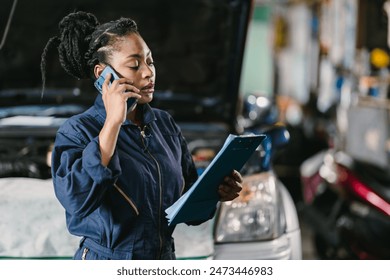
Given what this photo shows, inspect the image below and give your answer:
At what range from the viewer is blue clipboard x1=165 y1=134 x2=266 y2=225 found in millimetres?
1817

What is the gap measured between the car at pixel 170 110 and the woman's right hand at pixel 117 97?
0.47m

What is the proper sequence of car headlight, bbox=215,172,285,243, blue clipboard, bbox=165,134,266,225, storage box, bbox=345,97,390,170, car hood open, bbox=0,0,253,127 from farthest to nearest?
storage box, bbox=345,97,390,170
car hood open, bbox=0,0,253,127
car headlight, bbox=215,172,285,243
blue clipboard, bbox=165,134,266,225

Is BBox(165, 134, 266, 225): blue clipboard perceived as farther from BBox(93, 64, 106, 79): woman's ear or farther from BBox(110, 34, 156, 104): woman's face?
BBox(93, 64, 106, 79): woman's ear

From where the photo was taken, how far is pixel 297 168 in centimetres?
684

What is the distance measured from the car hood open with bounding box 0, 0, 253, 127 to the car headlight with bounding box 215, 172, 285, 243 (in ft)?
2.30

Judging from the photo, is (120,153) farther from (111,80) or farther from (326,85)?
(326,85)

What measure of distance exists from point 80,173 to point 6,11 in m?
1.18

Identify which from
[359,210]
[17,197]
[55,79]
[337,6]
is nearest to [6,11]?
[55,79]

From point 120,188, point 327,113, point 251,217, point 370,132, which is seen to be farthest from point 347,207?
point 327,113

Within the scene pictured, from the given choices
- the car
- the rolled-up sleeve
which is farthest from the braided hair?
the car

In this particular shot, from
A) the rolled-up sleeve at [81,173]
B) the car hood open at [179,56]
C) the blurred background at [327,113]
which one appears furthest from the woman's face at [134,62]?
the car hood open at [179,56]

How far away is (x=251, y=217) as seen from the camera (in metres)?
2.59

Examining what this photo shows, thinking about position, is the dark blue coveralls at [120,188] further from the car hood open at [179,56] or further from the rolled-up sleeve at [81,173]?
the car hood open at [179,56]

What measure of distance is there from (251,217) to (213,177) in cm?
75
